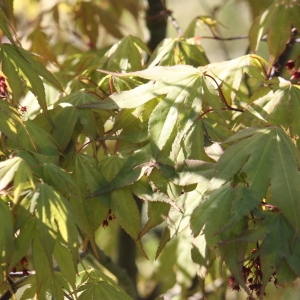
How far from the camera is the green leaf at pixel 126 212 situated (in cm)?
86

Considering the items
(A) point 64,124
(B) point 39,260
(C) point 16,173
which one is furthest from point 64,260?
(A) point 64,124

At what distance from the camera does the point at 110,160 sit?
0.91 meters

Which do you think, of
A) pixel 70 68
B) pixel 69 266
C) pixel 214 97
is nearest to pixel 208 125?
pixel 214 97

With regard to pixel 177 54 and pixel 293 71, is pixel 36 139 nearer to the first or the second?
pixel 177 54

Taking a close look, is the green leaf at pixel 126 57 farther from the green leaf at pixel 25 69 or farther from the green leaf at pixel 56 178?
the green leaf at pixel 56 178

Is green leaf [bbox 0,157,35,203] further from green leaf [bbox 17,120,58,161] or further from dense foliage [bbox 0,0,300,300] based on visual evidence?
green leaf [bbox 17,120,58,161]

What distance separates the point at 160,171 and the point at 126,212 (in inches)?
3.2

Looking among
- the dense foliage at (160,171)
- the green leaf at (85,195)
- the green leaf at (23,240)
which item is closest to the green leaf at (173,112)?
the dense foliage at (160,171)

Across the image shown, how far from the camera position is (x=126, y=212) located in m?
0.86

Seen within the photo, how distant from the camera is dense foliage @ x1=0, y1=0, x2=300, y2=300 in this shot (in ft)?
2.43

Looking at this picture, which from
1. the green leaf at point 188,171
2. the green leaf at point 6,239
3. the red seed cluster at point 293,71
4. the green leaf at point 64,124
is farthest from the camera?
the red seed cluster at point 293,71

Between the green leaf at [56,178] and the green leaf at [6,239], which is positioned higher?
the green leaf at [56,178]

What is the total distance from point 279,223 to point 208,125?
21 cm

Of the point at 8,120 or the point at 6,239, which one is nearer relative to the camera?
the point at 6,239
